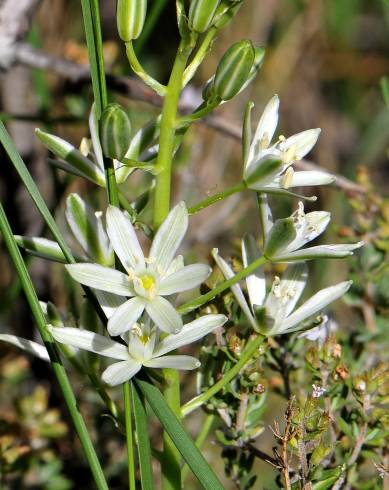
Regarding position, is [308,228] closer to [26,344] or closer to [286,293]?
[286,293]

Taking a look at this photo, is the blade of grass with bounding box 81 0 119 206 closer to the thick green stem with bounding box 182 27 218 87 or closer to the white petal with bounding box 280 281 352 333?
the thick green stem with bounding box 182 27 218 87

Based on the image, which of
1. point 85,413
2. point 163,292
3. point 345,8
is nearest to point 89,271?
point 163,292

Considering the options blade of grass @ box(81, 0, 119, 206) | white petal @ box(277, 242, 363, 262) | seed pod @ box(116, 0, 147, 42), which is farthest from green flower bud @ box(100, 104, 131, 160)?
white petal @ box(277, 242, 363, 262)

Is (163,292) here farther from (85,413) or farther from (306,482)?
(85,413)

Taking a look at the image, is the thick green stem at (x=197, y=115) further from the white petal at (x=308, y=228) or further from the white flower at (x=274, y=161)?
the white petal at (x=308, y=228)

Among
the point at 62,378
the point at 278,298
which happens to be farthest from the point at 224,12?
the point at 62,378
